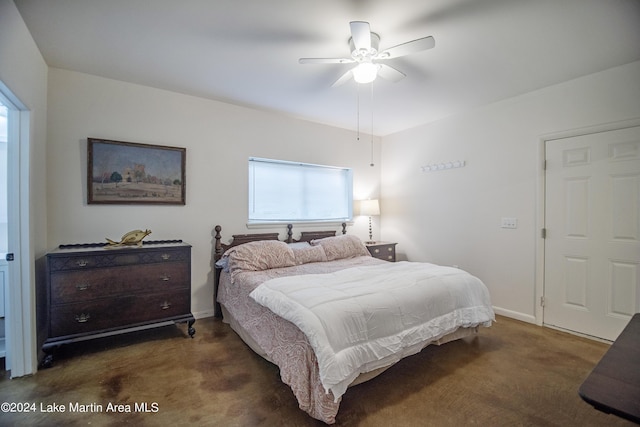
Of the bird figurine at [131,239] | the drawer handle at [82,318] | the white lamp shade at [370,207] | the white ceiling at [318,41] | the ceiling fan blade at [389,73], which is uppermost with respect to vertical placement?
the white ceiling at [318,41]

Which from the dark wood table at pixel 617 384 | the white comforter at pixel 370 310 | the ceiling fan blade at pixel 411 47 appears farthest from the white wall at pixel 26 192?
the dark wood table at pixel 617 384

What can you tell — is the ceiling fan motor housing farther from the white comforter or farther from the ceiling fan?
the white comforter

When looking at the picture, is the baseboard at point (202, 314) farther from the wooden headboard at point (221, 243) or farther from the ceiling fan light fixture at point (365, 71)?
the ceiling fan light fixture at point (365, 71)

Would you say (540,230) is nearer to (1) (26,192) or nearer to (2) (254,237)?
(2) (254,237)

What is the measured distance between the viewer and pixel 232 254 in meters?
3.01

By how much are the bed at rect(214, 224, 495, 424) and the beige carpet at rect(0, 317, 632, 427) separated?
0.60 ft

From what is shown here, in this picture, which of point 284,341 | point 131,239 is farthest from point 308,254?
point 131,239

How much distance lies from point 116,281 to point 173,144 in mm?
1552

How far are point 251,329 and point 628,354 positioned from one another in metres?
2.18

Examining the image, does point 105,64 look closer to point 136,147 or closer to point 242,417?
point 136,147

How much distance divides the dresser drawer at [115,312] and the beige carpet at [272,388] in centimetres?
26

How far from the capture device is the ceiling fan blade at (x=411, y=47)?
1.88 meters

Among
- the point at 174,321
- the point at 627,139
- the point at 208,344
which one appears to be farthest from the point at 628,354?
the point at 174,321

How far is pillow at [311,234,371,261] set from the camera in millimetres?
3621
